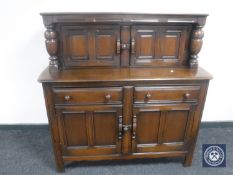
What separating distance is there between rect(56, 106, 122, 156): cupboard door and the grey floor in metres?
0.18

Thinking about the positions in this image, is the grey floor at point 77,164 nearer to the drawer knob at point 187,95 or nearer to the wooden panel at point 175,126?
the wooden panel at point 175,126

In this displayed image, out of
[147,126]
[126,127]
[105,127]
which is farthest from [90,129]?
[147,126]

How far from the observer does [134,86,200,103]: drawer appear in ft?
4.37

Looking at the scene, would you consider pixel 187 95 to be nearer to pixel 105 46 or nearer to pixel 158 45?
pixel 158 45

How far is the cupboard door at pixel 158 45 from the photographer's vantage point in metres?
1.44

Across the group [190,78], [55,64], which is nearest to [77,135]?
[55,64]

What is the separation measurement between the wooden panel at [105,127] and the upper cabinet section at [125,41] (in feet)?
1.22

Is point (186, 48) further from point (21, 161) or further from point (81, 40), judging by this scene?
point (21, 161)

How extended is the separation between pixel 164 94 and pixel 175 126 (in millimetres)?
296

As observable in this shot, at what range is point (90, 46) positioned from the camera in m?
1.44

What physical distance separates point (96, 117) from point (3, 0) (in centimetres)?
118

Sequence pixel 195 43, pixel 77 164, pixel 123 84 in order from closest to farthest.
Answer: pixel 123 84, pixel 195 43, pixel 77 164

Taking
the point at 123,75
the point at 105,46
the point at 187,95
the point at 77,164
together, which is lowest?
the point at 77,164

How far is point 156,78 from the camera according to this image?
51.0 inches
